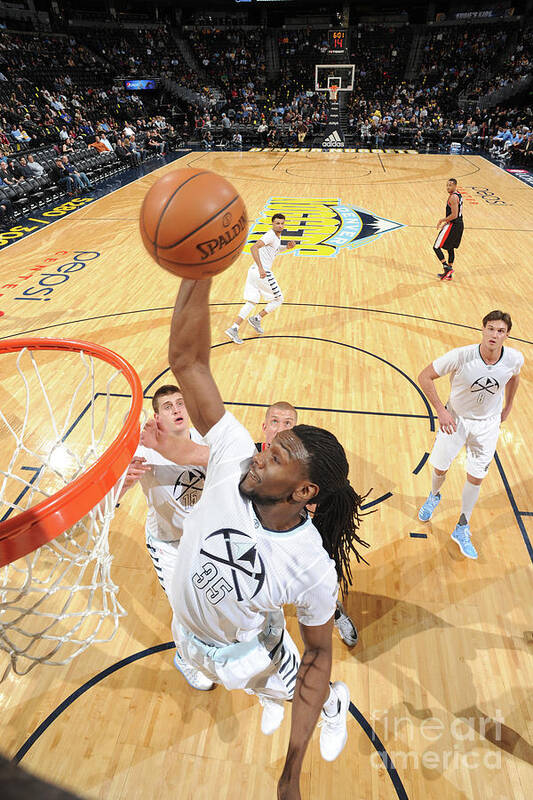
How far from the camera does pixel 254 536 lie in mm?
1681

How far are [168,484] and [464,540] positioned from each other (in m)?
2.40

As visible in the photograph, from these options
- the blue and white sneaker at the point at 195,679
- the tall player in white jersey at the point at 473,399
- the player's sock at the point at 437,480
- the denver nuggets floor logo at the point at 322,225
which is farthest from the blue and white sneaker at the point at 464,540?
the denver nuggets floor logo at the point at 322,225

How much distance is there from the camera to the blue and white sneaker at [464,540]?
3.66 m

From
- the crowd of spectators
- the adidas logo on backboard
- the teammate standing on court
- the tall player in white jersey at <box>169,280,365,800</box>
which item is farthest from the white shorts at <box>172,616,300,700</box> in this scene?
the adidas logo on backboard

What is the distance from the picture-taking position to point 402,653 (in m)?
3.04

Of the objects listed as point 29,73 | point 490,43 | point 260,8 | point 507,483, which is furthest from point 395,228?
point 260,8

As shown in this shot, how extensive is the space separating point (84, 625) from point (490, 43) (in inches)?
1505

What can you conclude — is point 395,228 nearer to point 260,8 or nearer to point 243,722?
point 243,722

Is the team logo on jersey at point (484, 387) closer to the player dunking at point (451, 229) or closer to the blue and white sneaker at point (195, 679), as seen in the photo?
the blue and white sneaker at point (195, 679)

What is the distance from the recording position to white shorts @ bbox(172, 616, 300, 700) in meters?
1.99

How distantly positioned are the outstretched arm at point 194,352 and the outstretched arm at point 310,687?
34.7 inches

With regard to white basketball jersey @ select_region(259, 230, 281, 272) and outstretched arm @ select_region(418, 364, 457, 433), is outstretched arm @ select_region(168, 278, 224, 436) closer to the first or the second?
outstretched arm @ select_region(418, 364, 457, 433)

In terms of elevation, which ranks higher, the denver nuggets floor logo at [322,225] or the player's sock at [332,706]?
the denver nuggets floor logo at [322,225]

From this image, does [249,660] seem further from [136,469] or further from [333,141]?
[333,141]
